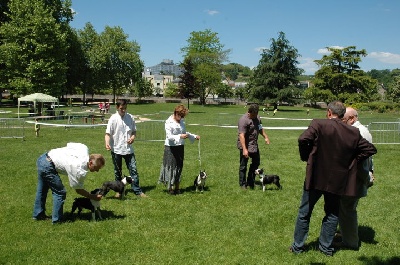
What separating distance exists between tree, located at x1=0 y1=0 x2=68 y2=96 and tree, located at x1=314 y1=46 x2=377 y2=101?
44.4m

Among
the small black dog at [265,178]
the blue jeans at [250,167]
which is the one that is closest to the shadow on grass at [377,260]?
the small black dog at [265,178]

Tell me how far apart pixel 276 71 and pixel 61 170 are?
194 ft

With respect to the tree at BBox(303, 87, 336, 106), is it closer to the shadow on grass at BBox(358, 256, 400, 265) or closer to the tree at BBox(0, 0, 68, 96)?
the tree at BBox(0, 0, 68, 96)

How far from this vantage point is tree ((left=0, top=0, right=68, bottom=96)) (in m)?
37.4

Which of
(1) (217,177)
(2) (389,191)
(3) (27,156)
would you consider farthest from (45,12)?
(2) (389,191)

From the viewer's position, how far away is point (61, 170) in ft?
20.3

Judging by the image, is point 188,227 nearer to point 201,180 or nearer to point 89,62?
point 201,180

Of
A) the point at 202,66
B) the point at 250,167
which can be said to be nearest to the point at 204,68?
the point at 202,66

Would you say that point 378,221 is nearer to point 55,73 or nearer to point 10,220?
point 10,220

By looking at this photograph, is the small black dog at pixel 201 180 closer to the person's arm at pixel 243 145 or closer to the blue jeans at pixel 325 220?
the person's arm at pixel 243 145

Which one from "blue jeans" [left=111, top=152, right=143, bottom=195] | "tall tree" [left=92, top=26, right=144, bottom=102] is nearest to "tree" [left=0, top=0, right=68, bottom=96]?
"tall tree" [left=92, top=26, right=144, bottom=102]

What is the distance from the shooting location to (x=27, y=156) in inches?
516

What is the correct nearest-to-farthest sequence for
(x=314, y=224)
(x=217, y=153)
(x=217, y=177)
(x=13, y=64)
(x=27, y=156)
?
(x=314, y=224)
(x=217, y=177)
(x=27, y=156)
(x=217, y=153)
(x=13, y=64)

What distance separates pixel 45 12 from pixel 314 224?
39.3 m
